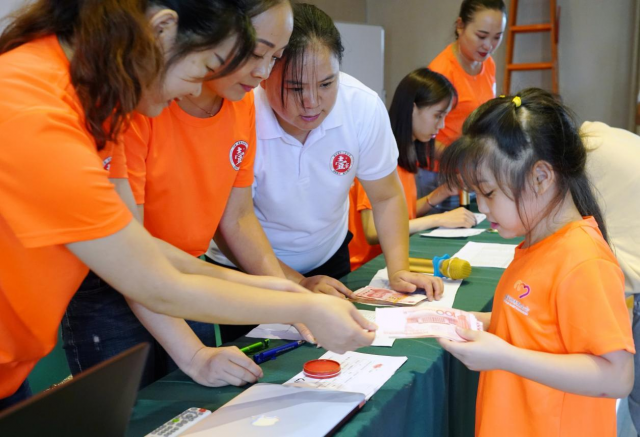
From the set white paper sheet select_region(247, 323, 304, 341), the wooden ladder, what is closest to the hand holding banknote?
white paper sheet select_region(247, 323, 304, 341)

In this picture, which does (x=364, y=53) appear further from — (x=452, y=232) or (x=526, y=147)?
(x=526, y=147)

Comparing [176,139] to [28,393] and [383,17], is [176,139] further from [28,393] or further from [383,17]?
[383,17]

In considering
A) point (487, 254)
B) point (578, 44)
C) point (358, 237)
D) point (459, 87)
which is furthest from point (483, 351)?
point (578, 44)

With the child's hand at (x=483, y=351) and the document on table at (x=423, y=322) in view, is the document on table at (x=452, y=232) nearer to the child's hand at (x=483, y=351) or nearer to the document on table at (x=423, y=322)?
the document on table at (x=423, y=322)

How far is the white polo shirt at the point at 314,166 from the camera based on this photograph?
171cm

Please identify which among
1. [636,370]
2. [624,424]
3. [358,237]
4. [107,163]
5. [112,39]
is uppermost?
[112,39]

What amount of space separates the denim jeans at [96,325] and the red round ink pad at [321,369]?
0.39 m

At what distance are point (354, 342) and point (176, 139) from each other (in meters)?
0.57

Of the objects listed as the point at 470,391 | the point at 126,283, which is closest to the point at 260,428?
the point at 126,283

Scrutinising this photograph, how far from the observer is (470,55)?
3824 millimetres

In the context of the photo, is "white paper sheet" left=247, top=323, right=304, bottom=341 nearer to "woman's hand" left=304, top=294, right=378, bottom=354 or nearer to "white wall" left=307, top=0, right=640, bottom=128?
"woman's hand" left=304, top=294, right=378, bottom=354

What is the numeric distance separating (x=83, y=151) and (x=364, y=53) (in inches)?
196

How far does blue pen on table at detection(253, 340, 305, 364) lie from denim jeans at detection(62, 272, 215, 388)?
27 cm

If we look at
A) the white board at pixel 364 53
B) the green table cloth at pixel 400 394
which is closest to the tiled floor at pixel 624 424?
the green table cloth at pixel 400 394
